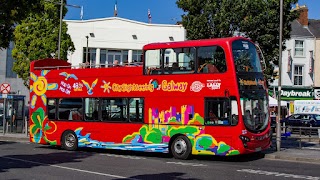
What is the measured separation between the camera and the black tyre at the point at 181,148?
17062 millimetres

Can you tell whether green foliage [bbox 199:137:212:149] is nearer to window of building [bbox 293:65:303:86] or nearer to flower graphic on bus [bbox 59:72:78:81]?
flower graphic on bus [bbox 59:72:78:81]

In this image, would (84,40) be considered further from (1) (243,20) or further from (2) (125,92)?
(2) (125,92)

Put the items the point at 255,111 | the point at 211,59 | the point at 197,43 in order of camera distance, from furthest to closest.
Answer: the point at 197,43, the point at 255,111, the point at 211,59

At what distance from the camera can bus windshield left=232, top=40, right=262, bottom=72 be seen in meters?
16.4

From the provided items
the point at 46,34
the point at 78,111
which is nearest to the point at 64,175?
the point at 78,111

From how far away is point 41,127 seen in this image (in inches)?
844

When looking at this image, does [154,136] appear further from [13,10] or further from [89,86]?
[13,10]

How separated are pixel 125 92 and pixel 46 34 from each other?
1691 centimetres

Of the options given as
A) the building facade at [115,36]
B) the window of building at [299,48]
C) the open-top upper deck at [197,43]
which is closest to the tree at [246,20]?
the open-top upper deck at [197,43]

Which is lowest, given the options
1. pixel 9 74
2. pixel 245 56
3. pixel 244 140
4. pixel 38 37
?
pixel 244 140

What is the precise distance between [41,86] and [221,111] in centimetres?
920

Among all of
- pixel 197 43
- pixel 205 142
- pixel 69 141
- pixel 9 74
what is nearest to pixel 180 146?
pixel 205 142

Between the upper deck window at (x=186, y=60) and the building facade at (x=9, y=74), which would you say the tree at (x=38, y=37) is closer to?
the building facade at (x=9, y=74)

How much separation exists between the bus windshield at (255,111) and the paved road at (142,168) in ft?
4.20
